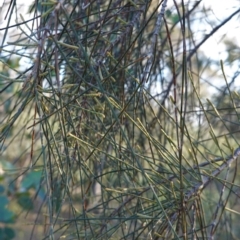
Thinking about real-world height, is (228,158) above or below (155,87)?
below

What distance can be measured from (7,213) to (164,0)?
2.74 meters

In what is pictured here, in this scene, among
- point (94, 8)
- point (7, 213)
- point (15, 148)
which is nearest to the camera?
point (94, 8)

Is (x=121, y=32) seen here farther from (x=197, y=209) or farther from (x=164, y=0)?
(x=197, y=209)

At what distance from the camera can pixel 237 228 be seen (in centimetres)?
443

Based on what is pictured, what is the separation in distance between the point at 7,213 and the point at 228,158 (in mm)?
2615

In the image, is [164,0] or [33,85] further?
[164,0]

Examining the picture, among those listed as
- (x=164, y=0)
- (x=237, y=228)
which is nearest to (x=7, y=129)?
(x=164, y=0)

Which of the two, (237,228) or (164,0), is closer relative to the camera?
(164,0)

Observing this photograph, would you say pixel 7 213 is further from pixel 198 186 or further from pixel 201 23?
pixel 198 186

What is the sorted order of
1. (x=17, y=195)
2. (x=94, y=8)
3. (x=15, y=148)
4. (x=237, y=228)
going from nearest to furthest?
(x=94, y=8), (x=17, y=195), (x=237, y=228), (x=15, y=148)

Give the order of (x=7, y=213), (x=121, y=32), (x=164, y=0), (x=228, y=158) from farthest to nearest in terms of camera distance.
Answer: (x=7, y=213)
(x=121, y=32)
(x=228, y=158)
(x=164, y=0)

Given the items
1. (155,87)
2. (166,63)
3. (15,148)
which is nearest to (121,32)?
(155,87)

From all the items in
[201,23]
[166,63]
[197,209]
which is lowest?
[197,209]

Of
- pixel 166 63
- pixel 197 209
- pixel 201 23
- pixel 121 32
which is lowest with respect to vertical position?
pixel 197 209
